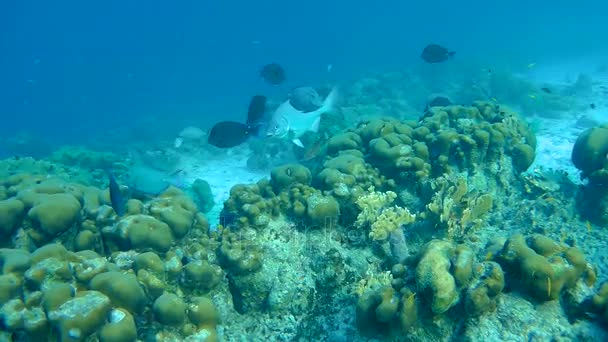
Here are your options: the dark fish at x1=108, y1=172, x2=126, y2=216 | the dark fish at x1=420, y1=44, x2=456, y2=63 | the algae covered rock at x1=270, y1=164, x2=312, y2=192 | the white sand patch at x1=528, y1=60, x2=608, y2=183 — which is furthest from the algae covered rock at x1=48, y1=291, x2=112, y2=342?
the dark fish at x1=420, y1=44, x2=456, y2=63

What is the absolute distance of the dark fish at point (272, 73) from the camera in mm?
9312

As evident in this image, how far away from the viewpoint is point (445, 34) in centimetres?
6106

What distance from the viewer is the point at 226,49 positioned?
86.6m

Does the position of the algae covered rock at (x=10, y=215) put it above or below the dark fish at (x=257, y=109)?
below

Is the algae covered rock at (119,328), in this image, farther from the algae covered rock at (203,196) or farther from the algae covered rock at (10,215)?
the algae covered rock at (203,196)

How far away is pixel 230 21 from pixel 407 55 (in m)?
75.1

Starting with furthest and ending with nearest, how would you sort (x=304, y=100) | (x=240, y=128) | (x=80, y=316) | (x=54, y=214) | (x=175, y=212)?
(x=304, y=100)
(x=240, y=128)
(x=175, y=212)
(x=54, y=214)
(x=80, y=316)

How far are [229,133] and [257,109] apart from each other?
2.03 ft

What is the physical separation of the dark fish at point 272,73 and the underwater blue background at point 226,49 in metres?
17.1

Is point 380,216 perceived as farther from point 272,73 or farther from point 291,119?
point 272,73

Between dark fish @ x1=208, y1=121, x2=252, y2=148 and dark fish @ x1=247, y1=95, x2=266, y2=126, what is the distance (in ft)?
0.62

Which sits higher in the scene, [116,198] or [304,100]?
[304,100]

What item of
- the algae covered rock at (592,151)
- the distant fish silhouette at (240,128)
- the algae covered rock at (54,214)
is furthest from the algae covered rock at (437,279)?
the algae covered rock at (592,151)

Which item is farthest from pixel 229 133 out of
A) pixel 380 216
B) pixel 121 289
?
pixel 121 289
